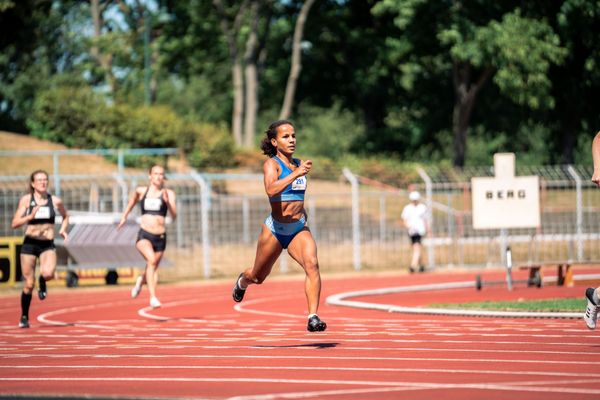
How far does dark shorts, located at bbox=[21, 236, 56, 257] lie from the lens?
17.2m

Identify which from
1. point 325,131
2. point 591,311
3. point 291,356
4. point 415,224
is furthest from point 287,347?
point 325,131

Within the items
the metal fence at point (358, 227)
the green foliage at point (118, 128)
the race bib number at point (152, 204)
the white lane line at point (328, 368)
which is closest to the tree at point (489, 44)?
the green foliage at point (118, 128)

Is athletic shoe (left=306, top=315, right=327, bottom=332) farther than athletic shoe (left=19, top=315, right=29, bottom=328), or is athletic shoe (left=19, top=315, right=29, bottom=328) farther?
athletic shoe (left=19, top=315, right=29, bottom=328)

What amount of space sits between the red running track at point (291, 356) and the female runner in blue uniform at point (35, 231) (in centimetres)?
73

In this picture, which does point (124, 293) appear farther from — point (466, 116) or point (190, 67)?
point (190, 67)

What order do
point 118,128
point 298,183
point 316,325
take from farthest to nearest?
point 118,128
point 298,183
point 316,325

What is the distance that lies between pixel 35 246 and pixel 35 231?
0.68ft

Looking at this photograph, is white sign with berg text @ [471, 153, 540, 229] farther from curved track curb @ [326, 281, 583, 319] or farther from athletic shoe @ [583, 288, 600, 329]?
athletic shoe @ [583, 288, 600, 329]

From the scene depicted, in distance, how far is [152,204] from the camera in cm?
1847

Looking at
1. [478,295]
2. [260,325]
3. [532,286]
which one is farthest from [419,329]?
[532,286]

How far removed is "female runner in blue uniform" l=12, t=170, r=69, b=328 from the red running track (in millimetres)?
734

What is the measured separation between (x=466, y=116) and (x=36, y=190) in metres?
40.6

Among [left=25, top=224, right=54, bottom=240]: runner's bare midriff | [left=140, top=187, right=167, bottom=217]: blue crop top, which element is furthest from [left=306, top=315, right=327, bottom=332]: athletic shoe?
[left=140, top=187, right=167, bottom=217]: blue crop top

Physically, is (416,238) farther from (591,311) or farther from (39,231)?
(591,311)
